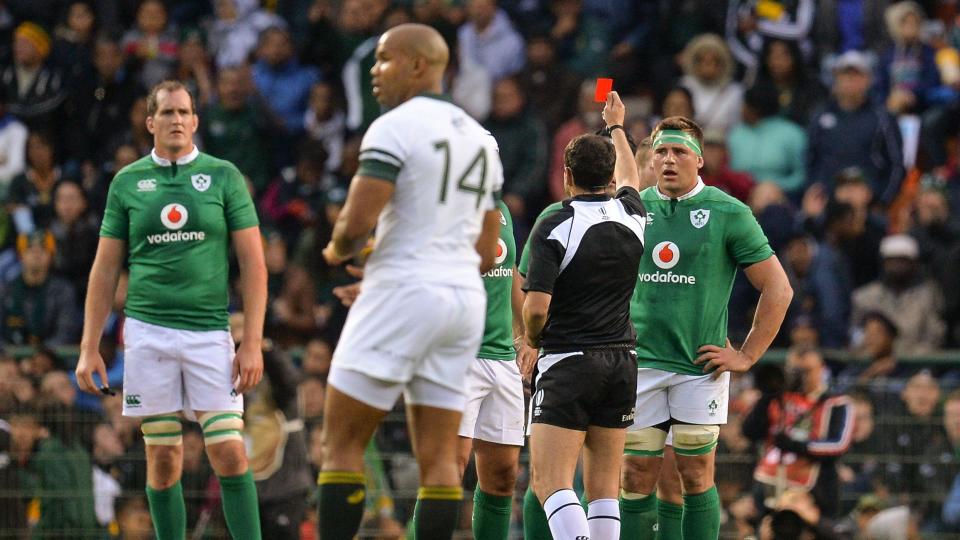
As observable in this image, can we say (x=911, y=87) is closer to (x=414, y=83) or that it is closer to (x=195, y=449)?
(x=195, y=449)

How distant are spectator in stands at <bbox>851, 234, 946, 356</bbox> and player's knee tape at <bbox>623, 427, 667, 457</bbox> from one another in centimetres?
568

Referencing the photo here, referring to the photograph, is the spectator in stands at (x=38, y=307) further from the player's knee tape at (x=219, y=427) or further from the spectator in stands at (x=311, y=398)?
the player's knee tape at (x=219, y=427)

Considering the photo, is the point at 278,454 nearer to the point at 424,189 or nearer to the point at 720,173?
the point at 424,189

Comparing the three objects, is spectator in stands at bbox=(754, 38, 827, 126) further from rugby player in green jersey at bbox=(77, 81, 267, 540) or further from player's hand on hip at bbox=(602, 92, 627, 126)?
rugby player in green jersey at bbox=(77, 81, 267, 540)

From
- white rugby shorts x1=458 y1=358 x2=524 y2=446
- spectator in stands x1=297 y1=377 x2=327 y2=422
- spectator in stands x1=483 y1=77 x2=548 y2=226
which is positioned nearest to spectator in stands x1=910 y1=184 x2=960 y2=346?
spectator in stands x1=483 y1=77 x2=548 y2=226

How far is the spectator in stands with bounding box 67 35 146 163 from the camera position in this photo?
1847 centimetres

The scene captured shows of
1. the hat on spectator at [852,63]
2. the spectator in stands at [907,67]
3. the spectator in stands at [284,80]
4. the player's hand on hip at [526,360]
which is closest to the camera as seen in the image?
the player's hand on hip at [526,360]

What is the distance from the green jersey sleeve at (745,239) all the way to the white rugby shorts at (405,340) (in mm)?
2427

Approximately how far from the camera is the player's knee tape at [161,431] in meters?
9.96

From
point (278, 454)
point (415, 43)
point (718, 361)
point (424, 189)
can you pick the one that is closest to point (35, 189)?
point (278, 454)

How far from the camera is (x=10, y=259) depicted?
17.4m

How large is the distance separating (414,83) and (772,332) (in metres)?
3.05

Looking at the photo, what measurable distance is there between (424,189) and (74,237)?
33.1 ft

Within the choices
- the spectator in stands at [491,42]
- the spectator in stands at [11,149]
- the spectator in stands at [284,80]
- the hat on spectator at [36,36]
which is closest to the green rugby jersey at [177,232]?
the spectator in stands at [491,42]
